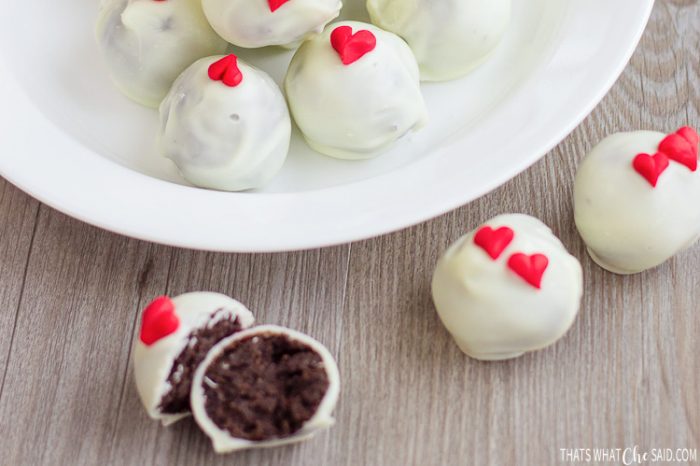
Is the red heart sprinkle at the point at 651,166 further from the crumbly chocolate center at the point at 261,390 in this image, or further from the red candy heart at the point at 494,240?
the crumbly chocolate center at the point at 261,390

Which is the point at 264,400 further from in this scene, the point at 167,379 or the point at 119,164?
the point at 119,164

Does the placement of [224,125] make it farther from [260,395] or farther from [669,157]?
[669,157]

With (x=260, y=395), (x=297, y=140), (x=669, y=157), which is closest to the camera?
(x=260, y=395)

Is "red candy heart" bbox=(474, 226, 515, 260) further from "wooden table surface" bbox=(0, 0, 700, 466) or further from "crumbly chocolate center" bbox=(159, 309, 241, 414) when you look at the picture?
"crumbly chocolate center" bbox=(159, 309, 241, 414)

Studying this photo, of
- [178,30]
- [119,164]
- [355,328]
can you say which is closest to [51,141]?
[119,164]

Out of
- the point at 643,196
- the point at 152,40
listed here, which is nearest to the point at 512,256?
the point at 643,196

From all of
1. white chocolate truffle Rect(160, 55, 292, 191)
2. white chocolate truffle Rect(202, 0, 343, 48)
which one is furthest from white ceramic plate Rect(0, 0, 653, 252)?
white chocolate truffle Rect(202, 0, 343, 48)
